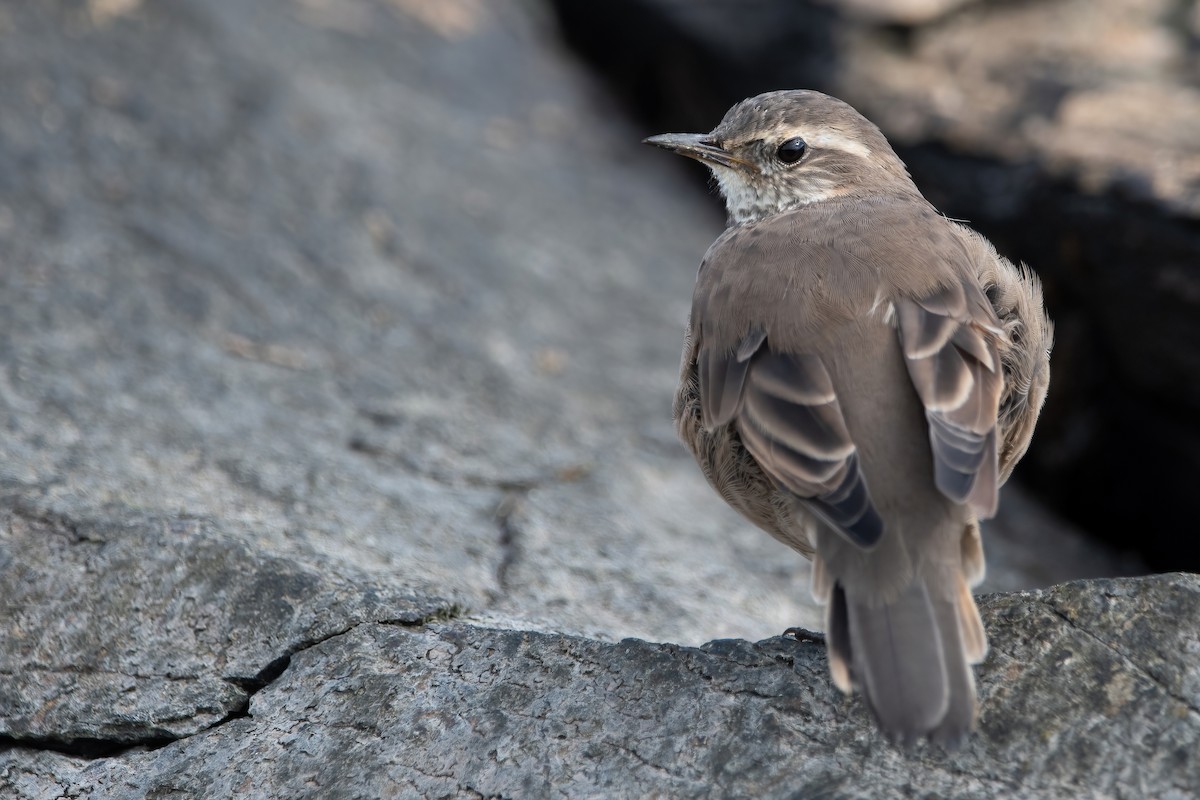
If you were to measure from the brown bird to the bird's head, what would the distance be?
7.8 inches

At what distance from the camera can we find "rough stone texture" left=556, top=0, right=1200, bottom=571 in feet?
23.6

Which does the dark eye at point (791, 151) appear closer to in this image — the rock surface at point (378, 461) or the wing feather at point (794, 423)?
the wing feather at point (794, 423)

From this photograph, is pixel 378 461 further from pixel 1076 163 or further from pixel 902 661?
pixel 1076 163

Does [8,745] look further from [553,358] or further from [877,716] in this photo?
[553,358]

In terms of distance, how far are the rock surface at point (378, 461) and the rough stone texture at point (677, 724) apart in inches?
0.5

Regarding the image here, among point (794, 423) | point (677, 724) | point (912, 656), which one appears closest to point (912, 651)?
point (912, 656)

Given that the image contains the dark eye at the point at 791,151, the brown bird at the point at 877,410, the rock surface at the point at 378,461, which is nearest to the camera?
the brown bird at the point at 877,410

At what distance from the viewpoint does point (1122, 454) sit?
7969 mm

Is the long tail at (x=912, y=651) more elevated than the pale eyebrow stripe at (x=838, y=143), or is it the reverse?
the pale eyebrow stripe at (x=838, y=143)

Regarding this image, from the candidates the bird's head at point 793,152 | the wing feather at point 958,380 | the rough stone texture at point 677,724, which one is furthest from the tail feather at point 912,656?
the bird's head at point 793,152

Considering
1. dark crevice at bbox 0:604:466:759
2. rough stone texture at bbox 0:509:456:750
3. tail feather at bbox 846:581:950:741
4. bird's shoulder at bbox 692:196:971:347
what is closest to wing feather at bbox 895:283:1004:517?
bird's shoulder at bbox 692:196:971:347

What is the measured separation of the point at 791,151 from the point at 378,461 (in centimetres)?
237

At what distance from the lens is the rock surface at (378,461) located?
3.88m

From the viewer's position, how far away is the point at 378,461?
6.16 m
